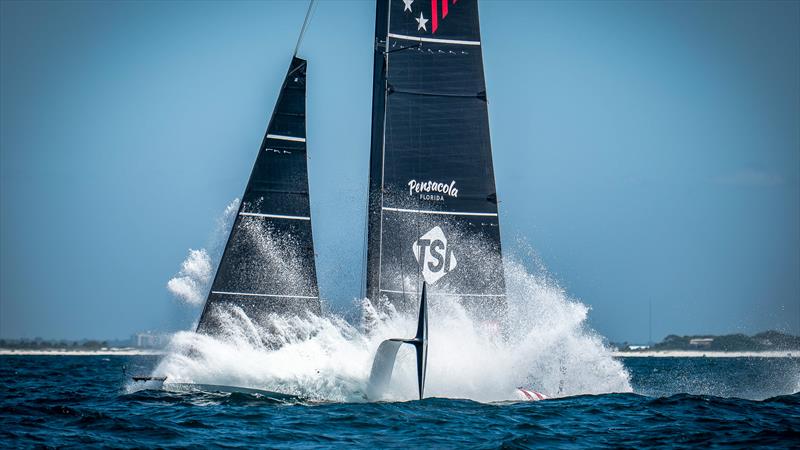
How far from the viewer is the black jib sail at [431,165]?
23.0 m

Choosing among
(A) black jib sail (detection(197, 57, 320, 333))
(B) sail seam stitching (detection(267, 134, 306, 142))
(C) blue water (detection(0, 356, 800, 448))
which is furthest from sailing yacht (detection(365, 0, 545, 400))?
(C) blue water (detection(0, 356, 800, 448))

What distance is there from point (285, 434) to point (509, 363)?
7.49 metres

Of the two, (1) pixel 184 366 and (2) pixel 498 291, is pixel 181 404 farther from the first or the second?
(2) pixel 498 291

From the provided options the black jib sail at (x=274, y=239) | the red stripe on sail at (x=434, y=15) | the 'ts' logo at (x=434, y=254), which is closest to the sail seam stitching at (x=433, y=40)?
the red stripe on sail at (x=434, y=15)

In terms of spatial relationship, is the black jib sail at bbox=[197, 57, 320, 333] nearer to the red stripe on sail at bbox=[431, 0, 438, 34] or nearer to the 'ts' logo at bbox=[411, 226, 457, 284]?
the 'ts' logo at bbox=[411, 226, 457, 284]

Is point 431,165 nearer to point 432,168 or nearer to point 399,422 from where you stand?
point 432,168

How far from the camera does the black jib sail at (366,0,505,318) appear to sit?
23031 mm

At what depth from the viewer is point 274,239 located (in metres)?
24.1

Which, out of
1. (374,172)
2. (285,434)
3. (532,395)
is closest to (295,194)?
(374,172)

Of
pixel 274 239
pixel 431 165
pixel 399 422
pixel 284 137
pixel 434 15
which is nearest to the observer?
pixel 399 422

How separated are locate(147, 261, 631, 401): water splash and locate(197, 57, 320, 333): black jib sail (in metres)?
0.40

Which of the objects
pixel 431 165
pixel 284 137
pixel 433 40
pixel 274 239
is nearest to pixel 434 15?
pixel 433 40

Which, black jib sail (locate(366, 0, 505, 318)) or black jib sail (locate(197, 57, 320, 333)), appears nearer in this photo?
black jib sail (locate(366, 0, 505, 318))

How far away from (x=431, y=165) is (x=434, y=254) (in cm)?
193
